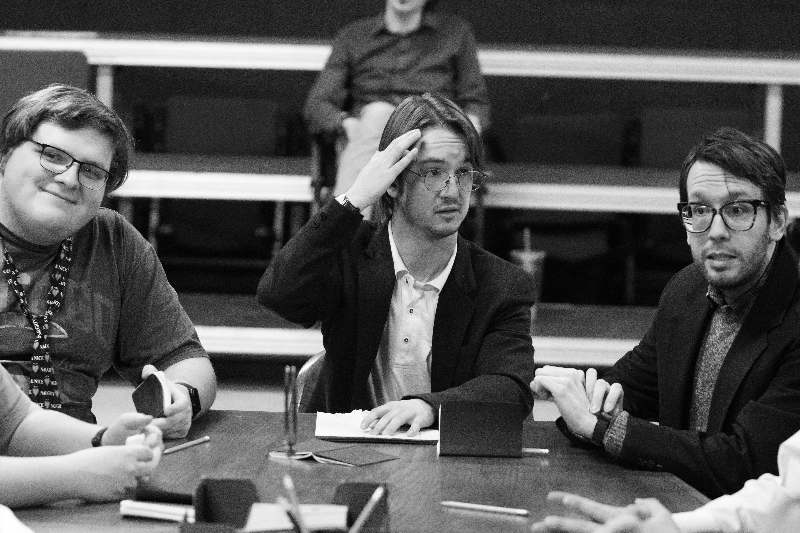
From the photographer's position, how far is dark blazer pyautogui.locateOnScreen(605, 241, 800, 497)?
77.8 inches

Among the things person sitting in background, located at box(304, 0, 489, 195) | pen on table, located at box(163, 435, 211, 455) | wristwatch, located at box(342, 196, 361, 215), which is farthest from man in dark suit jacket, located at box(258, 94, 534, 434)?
person sitting in background, located at box(304, 0, 489, 195)

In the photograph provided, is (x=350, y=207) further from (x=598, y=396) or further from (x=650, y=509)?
(x=650, y=509)

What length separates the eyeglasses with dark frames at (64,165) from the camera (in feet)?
7.15

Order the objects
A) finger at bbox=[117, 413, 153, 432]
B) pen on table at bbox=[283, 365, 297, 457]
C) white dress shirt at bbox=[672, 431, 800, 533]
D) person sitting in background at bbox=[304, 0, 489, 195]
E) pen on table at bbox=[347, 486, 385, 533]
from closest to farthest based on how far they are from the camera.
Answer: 1. pen on table at bbox=[347, 486, 385, 533]
2. white dress shirt at bbox=[672, 431, 800, 533]
3. finger at bbox=[117, 413, 153, 432]
4. pen on table at bbox=[283, 365, 297, 457]
5. person sitting in background at bbox=[304, 0, 489, 195]

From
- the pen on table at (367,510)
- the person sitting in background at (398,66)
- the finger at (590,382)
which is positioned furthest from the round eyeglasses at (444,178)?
the person sitting in background at (398,66)

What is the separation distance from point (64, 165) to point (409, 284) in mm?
827

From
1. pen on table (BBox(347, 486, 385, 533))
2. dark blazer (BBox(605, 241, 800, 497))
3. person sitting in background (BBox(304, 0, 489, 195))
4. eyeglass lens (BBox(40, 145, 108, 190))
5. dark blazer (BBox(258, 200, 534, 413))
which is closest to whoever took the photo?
pen on table (BBox(347, 486, 385, 533))

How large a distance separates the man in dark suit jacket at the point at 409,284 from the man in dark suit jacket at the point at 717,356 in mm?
316

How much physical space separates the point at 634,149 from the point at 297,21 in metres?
2.09

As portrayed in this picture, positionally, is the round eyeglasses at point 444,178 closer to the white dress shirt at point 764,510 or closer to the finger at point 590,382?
the finger at point 590,382

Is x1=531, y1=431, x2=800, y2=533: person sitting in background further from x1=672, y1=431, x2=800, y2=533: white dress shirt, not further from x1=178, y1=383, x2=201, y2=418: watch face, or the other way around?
x1=178, y1=383, x2=201, y2=418: watch face

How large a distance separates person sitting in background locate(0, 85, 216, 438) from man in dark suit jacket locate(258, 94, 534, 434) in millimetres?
320

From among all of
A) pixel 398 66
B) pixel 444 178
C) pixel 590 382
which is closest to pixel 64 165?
pixel 444 178

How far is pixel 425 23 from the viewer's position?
468 centimetres
